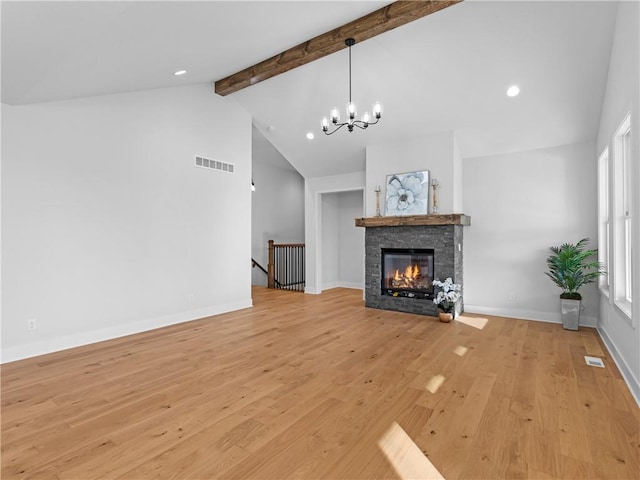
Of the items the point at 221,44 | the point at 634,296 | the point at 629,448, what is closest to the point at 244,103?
the point at 221,44

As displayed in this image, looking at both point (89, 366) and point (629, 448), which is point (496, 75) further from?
point (89, 366)

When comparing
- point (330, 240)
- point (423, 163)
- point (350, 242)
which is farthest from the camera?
point (350, 242)

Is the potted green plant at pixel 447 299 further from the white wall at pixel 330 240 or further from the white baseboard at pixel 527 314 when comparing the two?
the white wall at pixel 330 240

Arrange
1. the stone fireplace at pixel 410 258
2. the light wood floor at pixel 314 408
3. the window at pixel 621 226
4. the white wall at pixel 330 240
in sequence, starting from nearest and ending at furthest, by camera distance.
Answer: the light wood floor at pixel 314 408 < the window at pixel 621 226 < the stone fireplace at pixel 410 258 < the white wall at pixel 330 240

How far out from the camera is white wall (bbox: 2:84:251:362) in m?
3.65

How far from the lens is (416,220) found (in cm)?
556

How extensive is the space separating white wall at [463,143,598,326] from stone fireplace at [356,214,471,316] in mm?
327

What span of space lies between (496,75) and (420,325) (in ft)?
12.0

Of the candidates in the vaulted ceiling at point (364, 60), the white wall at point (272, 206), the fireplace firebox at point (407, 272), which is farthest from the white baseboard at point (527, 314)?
the white wall at point (272, 206)

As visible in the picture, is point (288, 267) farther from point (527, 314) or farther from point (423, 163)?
point (527, 314)

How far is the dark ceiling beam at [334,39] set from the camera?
362 centimetres

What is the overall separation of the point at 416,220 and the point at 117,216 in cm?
449

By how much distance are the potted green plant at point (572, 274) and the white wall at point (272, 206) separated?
6723mm

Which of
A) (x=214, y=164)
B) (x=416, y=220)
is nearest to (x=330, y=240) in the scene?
(x=416, y=220)
